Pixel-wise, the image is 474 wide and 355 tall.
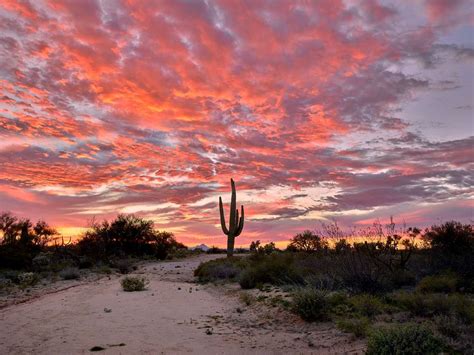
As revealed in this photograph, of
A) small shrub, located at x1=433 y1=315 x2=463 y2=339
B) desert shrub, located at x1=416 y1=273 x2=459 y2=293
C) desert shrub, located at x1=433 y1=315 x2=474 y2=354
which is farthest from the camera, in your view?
desert shrub, located at x1=416 y1=273 x2=459 y2=293

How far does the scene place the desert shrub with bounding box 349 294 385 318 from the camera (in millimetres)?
9844

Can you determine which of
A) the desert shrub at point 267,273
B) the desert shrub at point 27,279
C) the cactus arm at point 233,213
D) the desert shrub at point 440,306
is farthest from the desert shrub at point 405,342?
the cactus arm at point 233,213

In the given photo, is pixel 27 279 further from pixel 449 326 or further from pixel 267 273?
pixel 449 326

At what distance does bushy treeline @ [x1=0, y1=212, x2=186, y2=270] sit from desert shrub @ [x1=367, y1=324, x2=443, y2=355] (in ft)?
81.8

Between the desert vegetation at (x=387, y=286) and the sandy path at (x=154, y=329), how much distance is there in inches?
33.6

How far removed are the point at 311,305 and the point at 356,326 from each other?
71.0 inches

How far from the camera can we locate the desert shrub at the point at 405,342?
6.44m

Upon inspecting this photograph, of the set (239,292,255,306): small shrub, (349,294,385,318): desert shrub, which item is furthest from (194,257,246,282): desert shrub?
→ (349,294,385,318): desert shrub

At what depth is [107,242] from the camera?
4003 cm

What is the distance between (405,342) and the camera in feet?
21.4

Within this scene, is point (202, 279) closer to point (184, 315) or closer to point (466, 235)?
point (184, 315)

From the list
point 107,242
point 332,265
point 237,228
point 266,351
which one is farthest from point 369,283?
point 107,242

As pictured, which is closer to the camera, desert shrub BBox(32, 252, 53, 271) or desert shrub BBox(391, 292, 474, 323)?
desert shrub BBox(391, 292, 474, 323)

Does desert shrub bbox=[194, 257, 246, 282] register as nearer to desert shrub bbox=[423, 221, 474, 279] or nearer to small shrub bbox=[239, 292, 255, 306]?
small shrub bbox=[239, 292, 255, 306]
